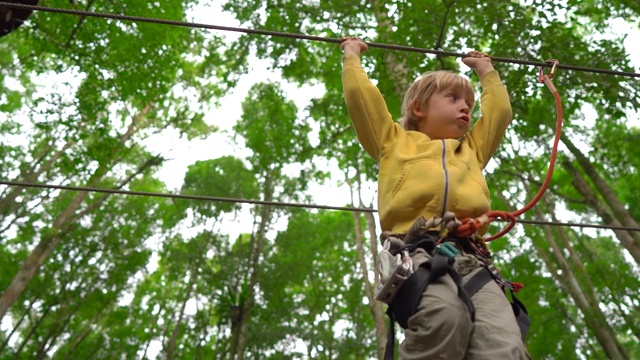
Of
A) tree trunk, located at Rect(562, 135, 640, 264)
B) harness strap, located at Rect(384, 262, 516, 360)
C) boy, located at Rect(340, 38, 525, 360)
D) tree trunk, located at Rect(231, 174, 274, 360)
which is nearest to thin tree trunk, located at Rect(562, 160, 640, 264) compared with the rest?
tree trunk, located at Rect(562, 135, 640, 264)

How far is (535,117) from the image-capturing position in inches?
266

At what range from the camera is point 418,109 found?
72.6 inches

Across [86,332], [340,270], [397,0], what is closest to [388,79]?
[397,0]

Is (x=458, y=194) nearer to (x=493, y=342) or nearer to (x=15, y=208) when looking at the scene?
(x=493, y=342)

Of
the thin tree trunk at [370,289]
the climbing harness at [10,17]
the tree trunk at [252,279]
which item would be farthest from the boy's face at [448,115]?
the tree trunk at [252,279]

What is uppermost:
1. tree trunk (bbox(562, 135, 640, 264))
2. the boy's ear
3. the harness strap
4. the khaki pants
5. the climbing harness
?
tree trunk (bbox(562, 135, 640, 264))

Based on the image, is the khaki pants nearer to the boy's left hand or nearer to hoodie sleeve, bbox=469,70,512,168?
hoodie sleeve, bbox=469,70,512,168

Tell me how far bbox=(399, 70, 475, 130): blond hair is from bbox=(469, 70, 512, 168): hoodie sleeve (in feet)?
0.27

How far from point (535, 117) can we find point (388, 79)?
2.37 m

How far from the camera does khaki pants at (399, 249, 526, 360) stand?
1188 mm

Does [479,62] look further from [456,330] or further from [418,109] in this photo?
[456,330]

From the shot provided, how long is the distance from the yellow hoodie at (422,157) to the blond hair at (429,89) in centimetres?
9

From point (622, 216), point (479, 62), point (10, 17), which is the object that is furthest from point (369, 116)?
point (622, 216)

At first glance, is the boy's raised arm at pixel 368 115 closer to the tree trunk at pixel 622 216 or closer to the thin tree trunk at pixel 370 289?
the thin tree trunk at pixel 370 289
